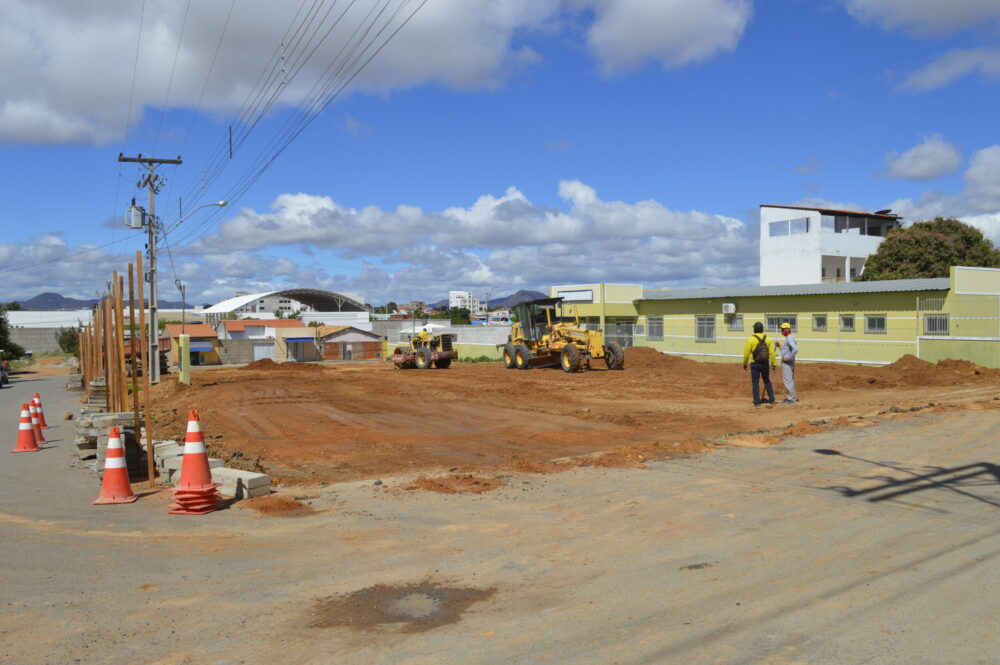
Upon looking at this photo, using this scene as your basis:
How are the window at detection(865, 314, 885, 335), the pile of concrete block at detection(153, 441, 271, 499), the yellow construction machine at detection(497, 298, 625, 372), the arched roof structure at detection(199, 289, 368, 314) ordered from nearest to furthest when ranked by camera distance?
1. the pile of concrete block at detection(153, 441, 271, 499)
2. the window at detection(865, 314, 885, 335)
3. the yellow construction machine at detection(497, 298, 625, 372)
4. the arched roof structure at detection(199, 289, 368, 314)

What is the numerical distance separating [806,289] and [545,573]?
2988 cm

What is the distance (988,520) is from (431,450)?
292 inches

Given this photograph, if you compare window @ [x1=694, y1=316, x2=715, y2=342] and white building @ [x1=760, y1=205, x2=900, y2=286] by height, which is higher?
white building @ [x1=760, y1=205, x2=900, y2=286]

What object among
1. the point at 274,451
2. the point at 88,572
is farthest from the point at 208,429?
the point at 88,572

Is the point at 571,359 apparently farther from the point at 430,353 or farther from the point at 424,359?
the point at 424,359

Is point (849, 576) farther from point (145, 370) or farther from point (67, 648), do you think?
point (145, 370)

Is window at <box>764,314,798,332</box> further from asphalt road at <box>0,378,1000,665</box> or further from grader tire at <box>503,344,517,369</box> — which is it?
asphalt road at <box>0,378,1000,665</box>

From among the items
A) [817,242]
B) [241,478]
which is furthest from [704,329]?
[241,478]

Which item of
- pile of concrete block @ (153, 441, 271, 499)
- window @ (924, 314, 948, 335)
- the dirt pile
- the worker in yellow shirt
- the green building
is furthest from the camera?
window @ (924, 314, 948, 335)

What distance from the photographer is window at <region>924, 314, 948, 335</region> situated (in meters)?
27.3

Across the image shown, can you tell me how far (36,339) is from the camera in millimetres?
86250

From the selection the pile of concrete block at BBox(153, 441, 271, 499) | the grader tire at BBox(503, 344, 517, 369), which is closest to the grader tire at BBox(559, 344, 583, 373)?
the grader tire at BBox(503, 344, 517, 369)

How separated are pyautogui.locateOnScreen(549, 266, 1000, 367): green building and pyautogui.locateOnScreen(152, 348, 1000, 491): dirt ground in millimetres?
1273

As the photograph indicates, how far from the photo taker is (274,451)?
1242 cm
